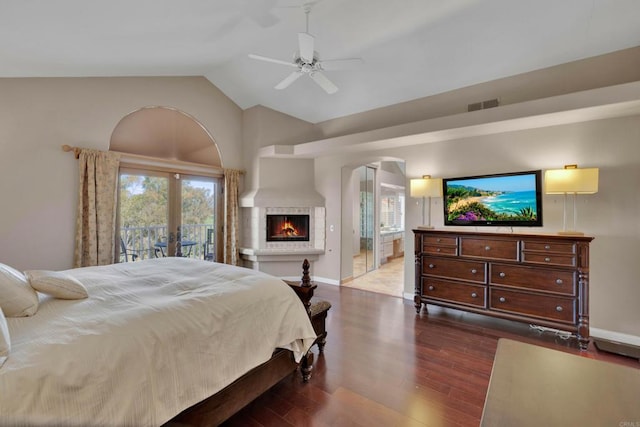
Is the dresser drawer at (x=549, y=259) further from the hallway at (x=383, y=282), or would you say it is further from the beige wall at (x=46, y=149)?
the beige wall at (x=46, y=149)

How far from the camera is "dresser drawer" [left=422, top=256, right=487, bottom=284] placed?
11.6 feet

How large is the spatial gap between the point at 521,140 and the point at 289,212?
389 cm

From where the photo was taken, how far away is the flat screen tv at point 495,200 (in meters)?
3.58

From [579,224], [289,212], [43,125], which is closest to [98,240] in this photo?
[43,125]

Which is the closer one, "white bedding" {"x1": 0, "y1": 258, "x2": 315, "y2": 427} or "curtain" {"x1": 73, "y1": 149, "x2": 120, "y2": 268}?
"white bedding" {"x1": 0, "y1": 258, "x2": 315, "y2": 427}

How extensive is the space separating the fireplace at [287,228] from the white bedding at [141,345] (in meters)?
3.27

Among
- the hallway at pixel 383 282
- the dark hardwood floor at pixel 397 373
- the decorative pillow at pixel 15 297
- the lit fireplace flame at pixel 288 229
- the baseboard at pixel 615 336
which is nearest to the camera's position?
the decorative pillow at pixel 15 297

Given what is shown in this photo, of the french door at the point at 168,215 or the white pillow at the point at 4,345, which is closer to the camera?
the white pillow at the point at 4,345

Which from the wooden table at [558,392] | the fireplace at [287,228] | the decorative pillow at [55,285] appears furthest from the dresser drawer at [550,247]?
the decorative pillow at [55,285]

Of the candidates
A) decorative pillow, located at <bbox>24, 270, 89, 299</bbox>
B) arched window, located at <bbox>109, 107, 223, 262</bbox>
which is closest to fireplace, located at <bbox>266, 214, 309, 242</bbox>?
arched window, located at <bbox>109, 107, 223, 262</bbox>

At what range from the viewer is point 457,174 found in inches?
165

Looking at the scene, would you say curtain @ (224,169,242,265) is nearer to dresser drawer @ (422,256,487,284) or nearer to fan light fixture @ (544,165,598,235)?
dresser drawer @ (422,256,487,284)

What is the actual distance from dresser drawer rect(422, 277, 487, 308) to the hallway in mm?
961

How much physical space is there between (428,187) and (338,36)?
239 centimetres
